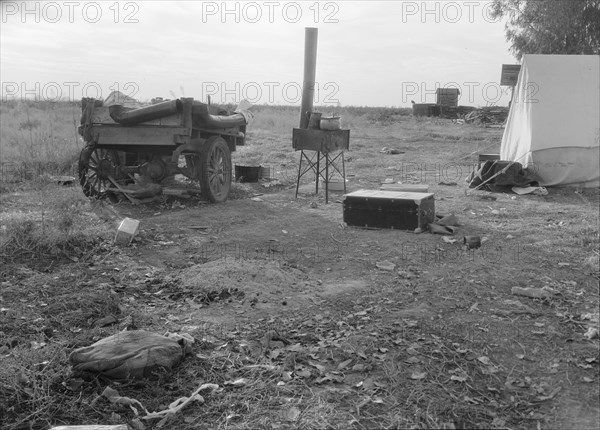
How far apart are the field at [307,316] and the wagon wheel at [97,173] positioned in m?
0.57

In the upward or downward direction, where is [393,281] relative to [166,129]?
downward

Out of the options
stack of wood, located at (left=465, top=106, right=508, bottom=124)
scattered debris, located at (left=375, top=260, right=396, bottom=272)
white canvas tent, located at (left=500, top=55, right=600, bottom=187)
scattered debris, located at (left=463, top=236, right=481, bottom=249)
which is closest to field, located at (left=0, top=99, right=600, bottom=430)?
scattered debris, located at (left=375, top=260, right=396, bottom=272)

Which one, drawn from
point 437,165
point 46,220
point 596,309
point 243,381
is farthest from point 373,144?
point 243,381

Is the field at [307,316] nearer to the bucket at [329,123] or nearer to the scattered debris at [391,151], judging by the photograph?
the bucket at [329,123]

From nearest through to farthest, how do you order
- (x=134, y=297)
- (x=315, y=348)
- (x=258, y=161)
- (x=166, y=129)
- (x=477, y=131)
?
1. (x=315, y=348)
2. (x=134, y=297)
3. (x=166, y=129)
4. (x=258, y=161)
5. (x=477, y=131)

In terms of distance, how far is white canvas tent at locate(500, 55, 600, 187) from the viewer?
37.8 feet

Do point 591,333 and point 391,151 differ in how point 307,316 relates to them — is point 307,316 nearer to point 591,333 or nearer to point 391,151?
point 591,333

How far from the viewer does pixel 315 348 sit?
414 centimetres

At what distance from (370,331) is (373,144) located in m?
17.8

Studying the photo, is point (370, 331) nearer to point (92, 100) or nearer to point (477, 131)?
point (92, 100)

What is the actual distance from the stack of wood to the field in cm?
2696

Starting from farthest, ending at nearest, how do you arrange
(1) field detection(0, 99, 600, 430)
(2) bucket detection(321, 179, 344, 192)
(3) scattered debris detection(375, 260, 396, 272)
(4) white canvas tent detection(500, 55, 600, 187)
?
(4) white canvas tent detection(500, 55, 600, 187) < (2) bucket detection(321, 179, 344, 192) < (3) scattered debris detection(375, 260, 396, 272) < (1) field detection(0, 99, 600, 430)

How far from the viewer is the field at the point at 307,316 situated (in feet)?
11.3

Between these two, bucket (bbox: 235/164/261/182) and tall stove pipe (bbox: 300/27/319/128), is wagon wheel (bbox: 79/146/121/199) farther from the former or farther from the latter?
tall stove pipe (bbox: 300/27/319/128)
